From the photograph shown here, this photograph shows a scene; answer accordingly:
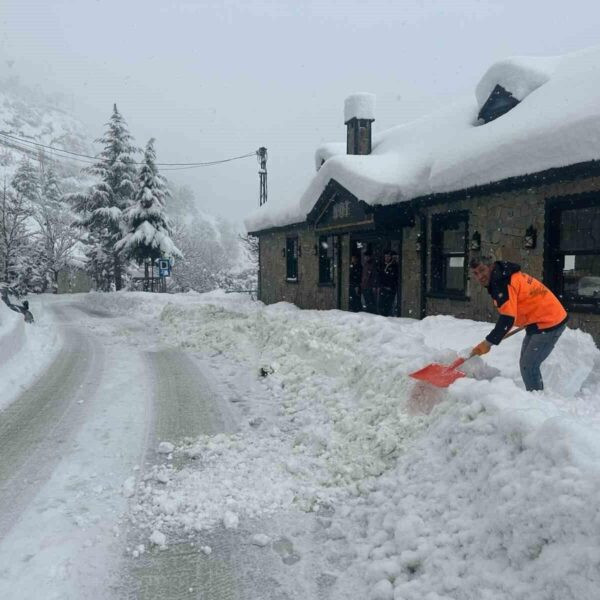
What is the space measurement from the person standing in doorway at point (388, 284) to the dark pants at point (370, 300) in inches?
12.5

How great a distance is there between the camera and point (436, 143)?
10211 mm

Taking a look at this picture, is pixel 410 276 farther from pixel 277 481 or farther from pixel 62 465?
pixel 62 465

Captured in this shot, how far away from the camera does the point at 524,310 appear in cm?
452

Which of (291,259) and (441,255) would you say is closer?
(441,255)

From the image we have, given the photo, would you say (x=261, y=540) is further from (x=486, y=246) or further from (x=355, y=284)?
(x=355, y=284)

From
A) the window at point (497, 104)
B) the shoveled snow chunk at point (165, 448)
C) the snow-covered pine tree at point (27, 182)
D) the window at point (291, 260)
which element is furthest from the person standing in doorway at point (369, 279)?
the snow-covered pine tree at point (27, 182)

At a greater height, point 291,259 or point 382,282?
point 291,259

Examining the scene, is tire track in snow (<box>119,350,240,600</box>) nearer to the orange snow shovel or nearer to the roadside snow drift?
the roadside snow drift

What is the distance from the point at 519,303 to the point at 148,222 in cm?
2563

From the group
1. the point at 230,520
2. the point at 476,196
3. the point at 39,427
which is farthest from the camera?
the point at 476,196

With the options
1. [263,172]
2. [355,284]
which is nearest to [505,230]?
[355,284]

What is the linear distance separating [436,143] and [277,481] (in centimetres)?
873

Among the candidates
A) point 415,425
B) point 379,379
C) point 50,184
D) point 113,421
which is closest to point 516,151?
point 379,379

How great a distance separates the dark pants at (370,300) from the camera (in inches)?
447
